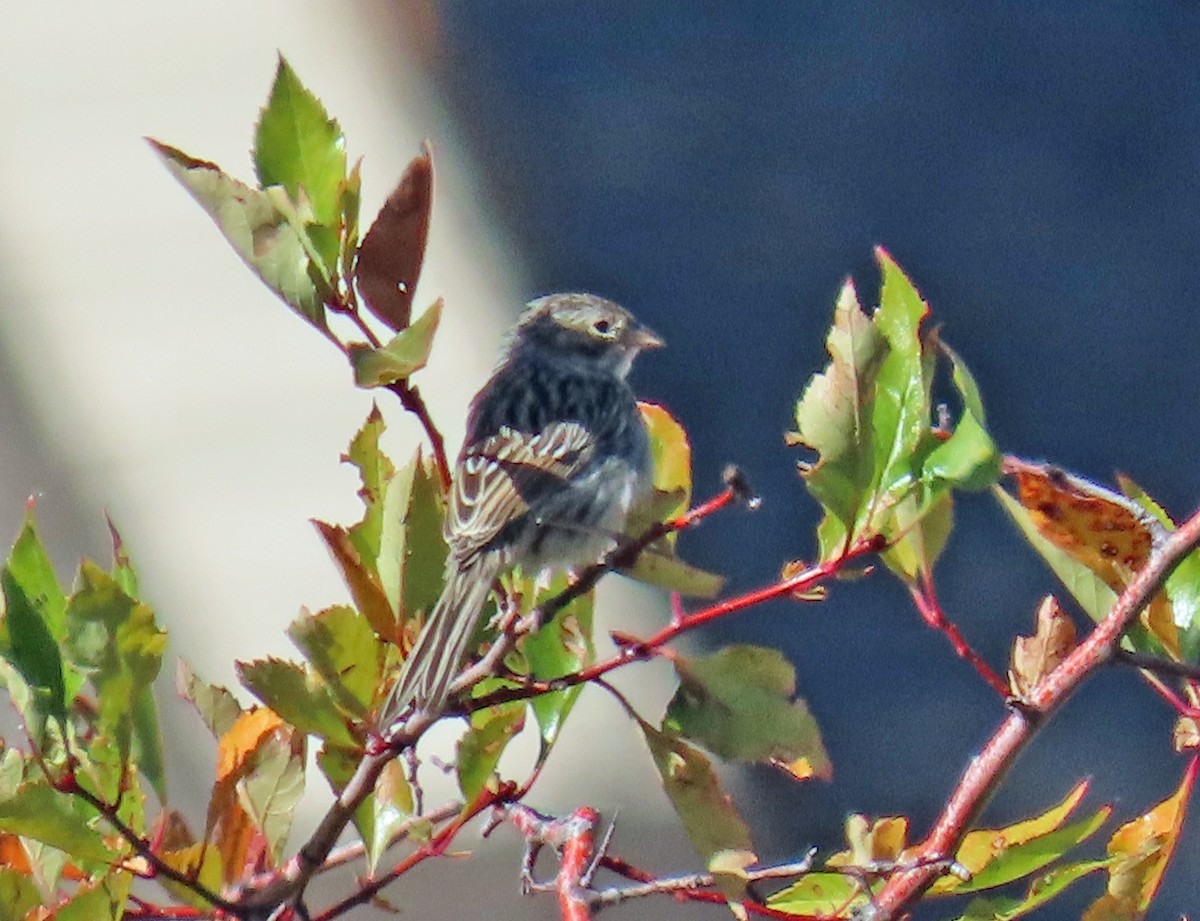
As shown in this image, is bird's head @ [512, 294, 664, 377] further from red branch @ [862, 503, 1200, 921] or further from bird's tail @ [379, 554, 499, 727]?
red branch @ [862, 503, 1200, 921]

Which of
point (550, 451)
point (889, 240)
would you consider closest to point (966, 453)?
→ point (550, 451)

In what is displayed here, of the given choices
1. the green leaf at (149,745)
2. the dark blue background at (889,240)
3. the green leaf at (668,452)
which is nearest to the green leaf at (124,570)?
the green leaf at (149,745)

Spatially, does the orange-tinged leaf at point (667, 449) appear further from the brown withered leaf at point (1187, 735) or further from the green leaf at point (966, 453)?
the brown withered leaf at point (1187, 735)

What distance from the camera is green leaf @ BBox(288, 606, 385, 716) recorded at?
1.35 m

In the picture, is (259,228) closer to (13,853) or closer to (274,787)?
(274,787)

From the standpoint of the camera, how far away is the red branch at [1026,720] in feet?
4.01

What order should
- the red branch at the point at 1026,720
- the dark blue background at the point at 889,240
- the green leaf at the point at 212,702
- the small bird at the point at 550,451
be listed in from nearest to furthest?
the red branch at the point at 1026,720
the green leaf at the point at 212,702
the small bird at the point at 550,451
the dark blue background at the point at 889,240

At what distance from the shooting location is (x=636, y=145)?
559cm

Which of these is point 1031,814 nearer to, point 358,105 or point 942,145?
point 942,145

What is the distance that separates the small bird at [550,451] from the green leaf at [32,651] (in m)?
0.53

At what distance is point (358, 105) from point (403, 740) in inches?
164

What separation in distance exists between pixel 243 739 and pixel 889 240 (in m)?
4.34

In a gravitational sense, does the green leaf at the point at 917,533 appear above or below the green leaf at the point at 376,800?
above

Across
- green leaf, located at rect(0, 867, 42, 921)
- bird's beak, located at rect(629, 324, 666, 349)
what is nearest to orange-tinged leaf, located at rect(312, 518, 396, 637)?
green leaf, located at rect(0, 867, 42, 921)
